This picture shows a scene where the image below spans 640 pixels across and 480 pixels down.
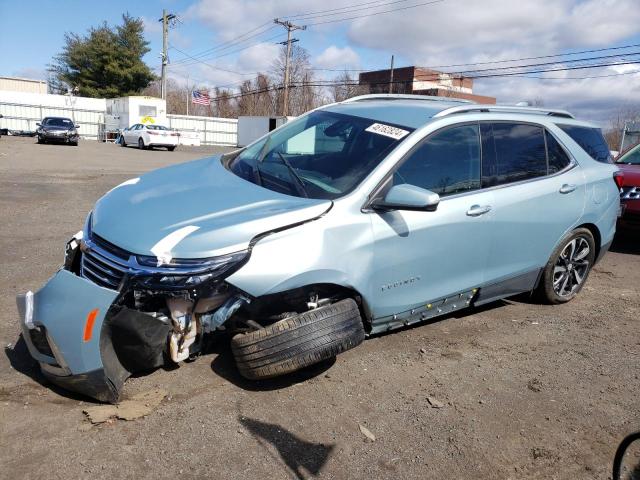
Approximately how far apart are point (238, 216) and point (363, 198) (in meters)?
0.82

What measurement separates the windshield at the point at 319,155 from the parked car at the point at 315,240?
2cm

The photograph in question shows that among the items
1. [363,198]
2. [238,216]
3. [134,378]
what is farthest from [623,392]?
[134,378]

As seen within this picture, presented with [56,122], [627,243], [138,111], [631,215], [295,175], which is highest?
[138,111]

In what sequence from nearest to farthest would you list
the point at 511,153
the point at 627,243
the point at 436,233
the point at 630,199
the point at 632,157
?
the point at 436,233 < the point at 511,153 < the point at 630,199 < the point at 627,243 < the point at 632,157

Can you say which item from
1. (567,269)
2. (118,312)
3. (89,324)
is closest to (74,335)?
(89,324)

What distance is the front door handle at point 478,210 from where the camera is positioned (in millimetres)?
3736

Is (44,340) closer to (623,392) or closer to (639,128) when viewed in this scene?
(623,392)

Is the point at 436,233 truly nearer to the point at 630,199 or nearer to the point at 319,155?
the point at 319,155

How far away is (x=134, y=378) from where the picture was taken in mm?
3209

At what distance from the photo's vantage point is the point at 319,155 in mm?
3871

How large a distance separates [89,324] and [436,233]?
89.2 inches

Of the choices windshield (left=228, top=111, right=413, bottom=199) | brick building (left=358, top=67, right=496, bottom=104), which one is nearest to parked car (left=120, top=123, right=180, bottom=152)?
windshield (left=228, top=111, right=413, bottom=199)

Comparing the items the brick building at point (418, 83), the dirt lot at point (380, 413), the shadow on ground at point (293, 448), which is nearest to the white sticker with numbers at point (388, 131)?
the dirt lot at point (380, 413)

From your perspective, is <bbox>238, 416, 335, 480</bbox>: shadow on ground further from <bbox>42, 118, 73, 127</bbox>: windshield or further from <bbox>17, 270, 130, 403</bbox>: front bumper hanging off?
<bbox>42, 118, 73, 127</bbox>: windshield
